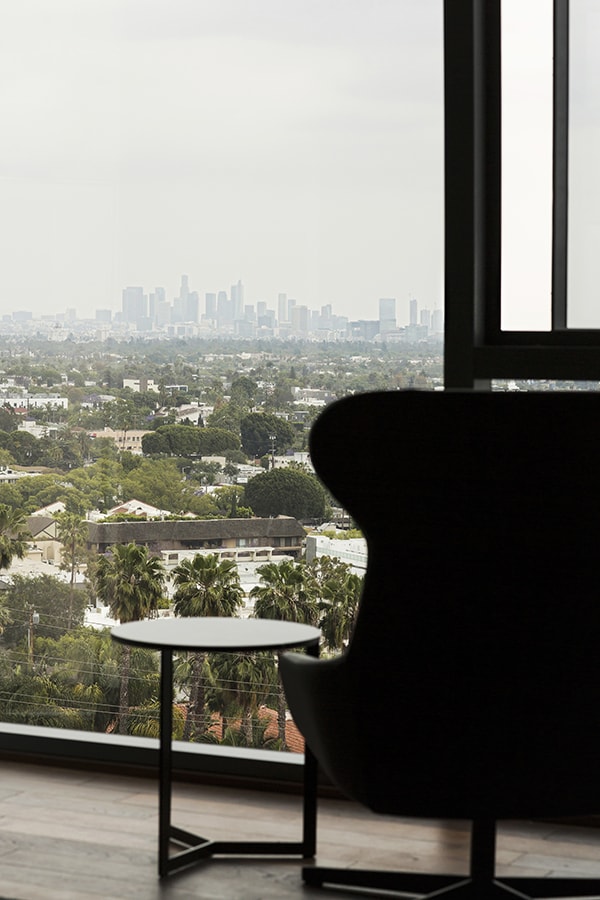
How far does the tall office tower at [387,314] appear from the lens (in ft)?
12.4

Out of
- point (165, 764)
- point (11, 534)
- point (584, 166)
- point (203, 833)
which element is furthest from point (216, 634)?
point (584, 166)

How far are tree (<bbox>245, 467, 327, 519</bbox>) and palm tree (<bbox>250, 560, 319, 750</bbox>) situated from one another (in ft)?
0.52

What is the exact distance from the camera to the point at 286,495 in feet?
13.1

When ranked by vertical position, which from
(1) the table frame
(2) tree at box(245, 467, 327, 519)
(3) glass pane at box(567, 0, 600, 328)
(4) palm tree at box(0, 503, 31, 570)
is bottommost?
(1) the table frame

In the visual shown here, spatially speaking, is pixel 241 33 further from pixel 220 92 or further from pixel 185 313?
pixel 185 313

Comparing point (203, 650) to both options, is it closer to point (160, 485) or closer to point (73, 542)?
point (160, 485)

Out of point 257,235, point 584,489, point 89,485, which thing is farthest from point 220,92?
point 584,489

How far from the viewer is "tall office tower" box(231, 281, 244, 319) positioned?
13.3 ft

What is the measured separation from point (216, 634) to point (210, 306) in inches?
53.1

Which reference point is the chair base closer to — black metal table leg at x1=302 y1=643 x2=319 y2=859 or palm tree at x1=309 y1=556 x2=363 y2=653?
black metal table leg at x1=302 y1=643 x2=319 y2=859

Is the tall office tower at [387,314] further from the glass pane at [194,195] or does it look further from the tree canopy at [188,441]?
the tree canopy at [188,441]

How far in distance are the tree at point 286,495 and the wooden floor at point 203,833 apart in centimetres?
83

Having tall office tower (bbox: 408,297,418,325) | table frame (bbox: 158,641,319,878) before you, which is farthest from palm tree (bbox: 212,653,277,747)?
tall office tower (bbox: 408,297,418,325)

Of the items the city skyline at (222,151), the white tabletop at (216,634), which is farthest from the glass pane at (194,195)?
the white tabletop at (216,634)
